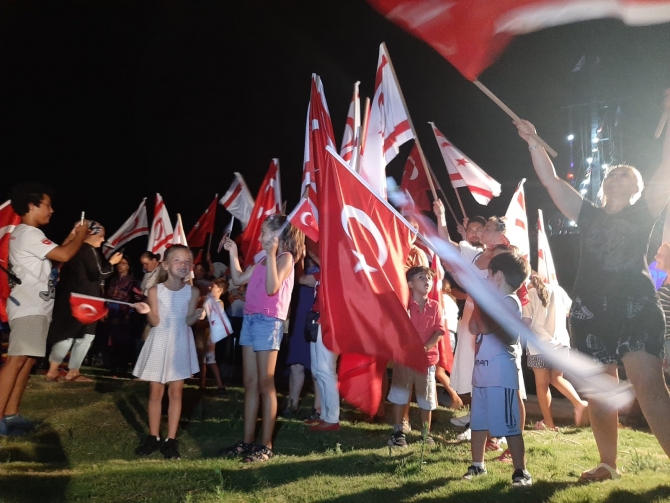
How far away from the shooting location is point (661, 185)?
12.6 feet

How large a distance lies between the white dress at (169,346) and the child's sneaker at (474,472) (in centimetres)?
261

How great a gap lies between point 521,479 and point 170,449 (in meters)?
2.95

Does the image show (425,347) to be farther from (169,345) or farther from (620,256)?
(169,345)

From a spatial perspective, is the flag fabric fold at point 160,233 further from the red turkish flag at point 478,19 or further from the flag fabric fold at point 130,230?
the red turkish flag at point 478,19

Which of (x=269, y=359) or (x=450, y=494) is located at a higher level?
(x=269, y=359)

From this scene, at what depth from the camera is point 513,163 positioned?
89.8ft

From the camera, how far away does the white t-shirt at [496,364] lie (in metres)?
4.38

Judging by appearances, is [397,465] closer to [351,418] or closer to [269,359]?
[269,359]

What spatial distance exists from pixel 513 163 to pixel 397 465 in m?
24.8

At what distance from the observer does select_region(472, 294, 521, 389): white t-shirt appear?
438 centimetres

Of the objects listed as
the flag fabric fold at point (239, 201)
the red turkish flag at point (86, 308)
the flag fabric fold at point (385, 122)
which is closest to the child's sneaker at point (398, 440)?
the flag fabric fold at point (385, 122)

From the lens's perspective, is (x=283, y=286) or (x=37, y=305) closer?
(x=283, y=286)

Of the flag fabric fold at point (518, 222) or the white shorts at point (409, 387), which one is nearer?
the white shorts at point (409, 387)

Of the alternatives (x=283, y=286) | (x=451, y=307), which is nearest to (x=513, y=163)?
(x=451, y=307)
